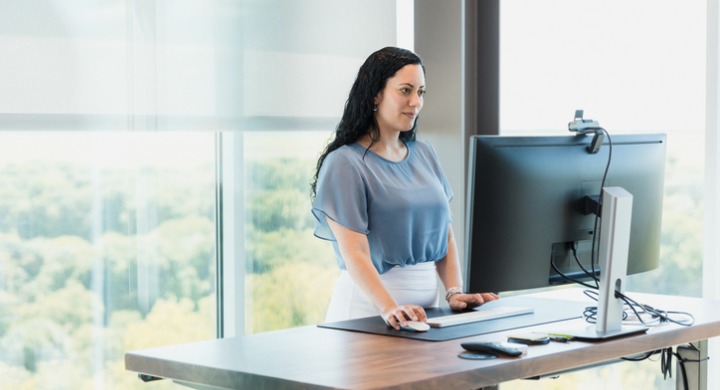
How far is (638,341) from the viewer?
8.41ft

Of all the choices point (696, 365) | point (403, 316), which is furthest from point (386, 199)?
point (696, 365)

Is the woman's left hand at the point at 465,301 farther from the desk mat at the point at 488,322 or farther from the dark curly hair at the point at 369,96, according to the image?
the dark curly hair at the point at 369,96

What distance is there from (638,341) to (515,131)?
2.13 metres

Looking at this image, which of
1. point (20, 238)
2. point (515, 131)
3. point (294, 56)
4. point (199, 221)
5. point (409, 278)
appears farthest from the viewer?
point (515, 131)

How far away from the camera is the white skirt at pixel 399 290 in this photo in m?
3.15

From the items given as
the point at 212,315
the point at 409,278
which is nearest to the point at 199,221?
the point at 212,315

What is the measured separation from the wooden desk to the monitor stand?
6cm

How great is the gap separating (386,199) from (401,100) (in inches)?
12.7

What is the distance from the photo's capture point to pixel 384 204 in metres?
3.10

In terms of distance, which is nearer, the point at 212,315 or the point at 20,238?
the point at 20,238

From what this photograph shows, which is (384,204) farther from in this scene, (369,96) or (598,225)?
(598,225)

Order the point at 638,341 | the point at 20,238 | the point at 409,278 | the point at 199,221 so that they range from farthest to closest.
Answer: the point at 199,221 → the point at 20,238 → the point at 409,278 → the point at 638,341

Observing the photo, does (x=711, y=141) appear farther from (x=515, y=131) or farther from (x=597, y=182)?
(x=597, y=182)

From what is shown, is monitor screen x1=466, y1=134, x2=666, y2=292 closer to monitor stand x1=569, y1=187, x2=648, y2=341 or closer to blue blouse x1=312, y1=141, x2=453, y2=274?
monitor stand x1=569, y1=187, x2=648, y2=341
